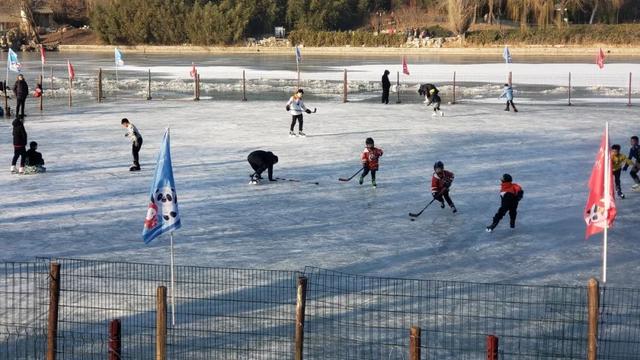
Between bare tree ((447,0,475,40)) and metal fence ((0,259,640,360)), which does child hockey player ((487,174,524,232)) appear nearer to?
metal fence ((0,259,640,360))

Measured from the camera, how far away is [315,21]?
84375 millimetres

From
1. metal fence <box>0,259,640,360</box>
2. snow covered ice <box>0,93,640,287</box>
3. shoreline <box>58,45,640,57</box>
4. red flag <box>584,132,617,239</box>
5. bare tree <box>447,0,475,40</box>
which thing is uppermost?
bare tree <box>447,0,475,40</box>

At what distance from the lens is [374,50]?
7519 cm

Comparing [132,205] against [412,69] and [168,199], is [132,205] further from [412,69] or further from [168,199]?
[412,69]

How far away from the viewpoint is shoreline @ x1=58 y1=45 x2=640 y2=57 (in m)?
69.1

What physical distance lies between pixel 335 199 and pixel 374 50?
198ft

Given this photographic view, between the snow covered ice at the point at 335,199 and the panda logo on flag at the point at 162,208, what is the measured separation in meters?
2.25

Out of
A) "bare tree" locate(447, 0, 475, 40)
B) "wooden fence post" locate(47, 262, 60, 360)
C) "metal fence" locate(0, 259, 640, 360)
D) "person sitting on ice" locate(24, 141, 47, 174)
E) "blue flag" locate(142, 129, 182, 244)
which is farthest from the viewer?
"bare tree" locate(447, 0, 475, 40)

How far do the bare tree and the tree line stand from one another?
174cm

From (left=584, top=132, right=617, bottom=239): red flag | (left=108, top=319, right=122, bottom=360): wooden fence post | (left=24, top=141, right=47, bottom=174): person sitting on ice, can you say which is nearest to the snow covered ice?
(left=24, top=141, right=47, bottom=174): person sitting on ice

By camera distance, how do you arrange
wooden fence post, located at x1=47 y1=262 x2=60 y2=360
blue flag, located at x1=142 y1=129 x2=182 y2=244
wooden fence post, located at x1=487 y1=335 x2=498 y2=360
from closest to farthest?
wooden fence post, located at x1=487 y1=335 x2=498 y2=360, wooden fence post, located at x1=47 y1=262 x2=60 y2=360, blue flag, located at x1=142 y1=129 x2=182 y2=244

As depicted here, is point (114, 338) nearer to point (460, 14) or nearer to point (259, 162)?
point (259, 162)

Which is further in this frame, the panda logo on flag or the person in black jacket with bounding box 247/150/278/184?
the person in black jacket with bounding box 247/150/278/184

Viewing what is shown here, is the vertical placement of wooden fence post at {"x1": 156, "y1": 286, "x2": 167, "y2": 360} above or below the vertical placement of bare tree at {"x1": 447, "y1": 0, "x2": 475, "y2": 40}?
below
